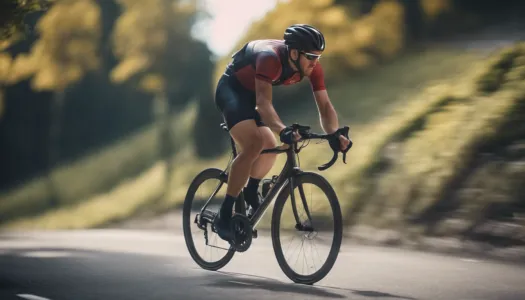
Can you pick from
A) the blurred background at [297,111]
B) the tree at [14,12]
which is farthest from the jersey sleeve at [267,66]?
the tree at [14,12]

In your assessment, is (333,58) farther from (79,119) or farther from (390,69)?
(79,119)

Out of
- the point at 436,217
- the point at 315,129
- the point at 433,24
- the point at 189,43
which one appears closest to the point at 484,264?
the point at 436,217

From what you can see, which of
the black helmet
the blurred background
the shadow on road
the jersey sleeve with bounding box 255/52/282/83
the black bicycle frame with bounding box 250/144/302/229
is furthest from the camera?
the blurred background

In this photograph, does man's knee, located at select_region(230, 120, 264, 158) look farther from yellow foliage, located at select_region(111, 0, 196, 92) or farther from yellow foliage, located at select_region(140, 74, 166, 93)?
yellow foliage, located at select_region(140, 74, 166, 93)

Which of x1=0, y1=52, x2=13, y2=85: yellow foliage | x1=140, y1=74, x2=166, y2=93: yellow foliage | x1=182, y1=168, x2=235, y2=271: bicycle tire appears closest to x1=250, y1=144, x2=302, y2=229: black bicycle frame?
x1=182, y1=168, x2=235, y2=271: bicycle tire

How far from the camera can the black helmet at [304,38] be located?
23.8 ft

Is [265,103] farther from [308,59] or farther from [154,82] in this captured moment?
[154,82]

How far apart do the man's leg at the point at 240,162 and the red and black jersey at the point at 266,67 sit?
0.41 metres

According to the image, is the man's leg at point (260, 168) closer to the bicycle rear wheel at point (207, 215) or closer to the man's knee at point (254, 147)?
the man's knee at point (254, 147)

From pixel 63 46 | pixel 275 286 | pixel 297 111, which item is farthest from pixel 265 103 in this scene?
pixel 63 46

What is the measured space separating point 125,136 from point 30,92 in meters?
4.99

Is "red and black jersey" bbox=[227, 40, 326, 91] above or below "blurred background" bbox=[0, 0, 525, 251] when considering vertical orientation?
below

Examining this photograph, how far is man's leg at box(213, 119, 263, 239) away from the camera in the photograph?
7.73 metres

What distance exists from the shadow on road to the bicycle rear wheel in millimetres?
249
